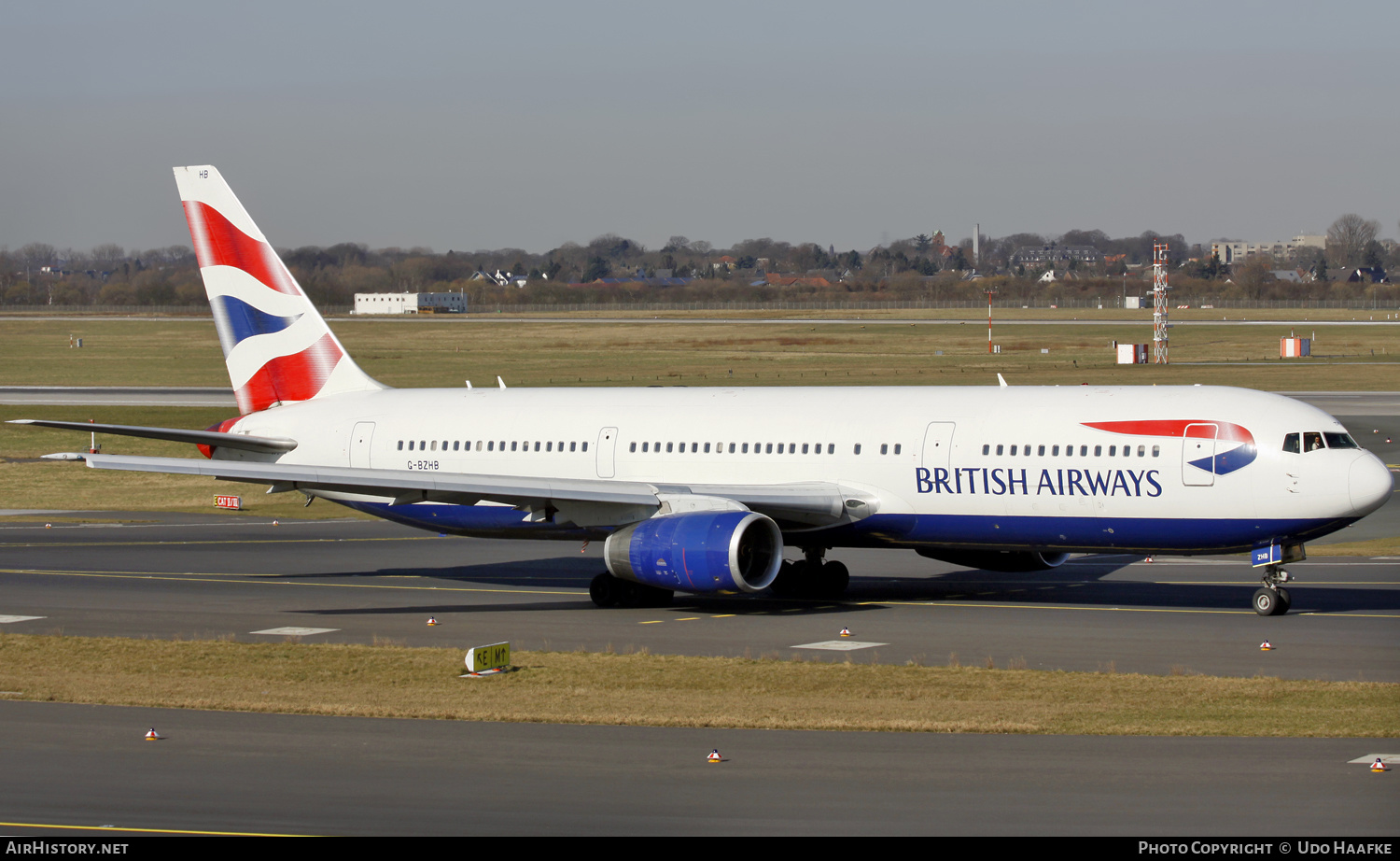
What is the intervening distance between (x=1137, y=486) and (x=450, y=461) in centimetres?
1610

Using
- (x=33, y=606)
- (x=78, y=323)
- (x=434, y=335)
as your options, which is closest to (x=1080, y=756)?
(x=33, y=606)

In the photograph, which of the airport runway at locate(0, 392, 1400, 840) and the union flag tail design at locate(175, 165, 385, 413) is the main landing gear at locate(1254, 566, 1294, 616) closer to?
the airport runway at locate(0, 392, 1400, 840)

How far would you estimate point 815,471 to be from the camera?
108ft

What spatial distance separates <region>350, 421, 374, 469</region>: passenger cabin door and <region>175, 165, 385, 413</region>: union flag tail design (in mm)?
2021

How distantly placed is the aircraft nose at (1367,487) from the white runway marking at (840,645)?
9056 mm

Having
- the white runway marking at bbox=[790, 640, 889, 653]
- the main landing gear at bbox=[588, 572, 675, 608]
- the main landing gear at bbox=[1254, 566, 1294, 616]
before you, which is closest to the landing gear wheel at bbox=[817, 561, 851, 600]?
the main landing gear at bbox=[588, 572, 675, 608]

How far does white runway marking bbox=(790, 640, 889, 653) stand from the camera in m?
27.4

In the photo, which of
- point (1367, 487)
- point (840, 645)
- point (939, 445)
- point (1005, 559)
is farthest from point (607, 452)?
point (1367, 487)

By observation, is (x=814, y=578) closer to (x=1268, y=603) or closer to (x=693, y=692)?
(x=1268, y=603)

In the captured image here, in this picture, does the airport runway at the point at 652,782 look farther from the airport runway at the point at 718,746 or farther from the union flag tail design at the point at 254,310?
the union flag tail design at the point at 254,310

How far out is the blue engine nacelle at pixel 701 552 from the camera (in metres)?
29.9

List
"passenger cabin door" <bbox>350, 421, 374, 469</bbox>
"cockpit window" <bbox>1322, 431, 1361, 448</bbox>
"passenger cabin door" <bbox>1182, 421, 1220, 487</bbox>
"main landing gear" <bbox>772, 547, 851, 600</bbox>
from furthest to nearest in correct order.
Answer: "passenger cabin door" <bbox>350, 421, 374, 469</bbox>
"main landing gear" <bbox>772, 547, 851, 600</bbox>
"passenger cabin door" <bbox>1182, 421, 1220, 487</bbox>
"cockpit window" <bbox>1322, 431, 1361, 448</bbox>

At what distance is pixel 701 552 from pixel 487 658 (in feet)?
21.2

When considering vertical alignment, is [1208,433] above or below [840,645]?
above
